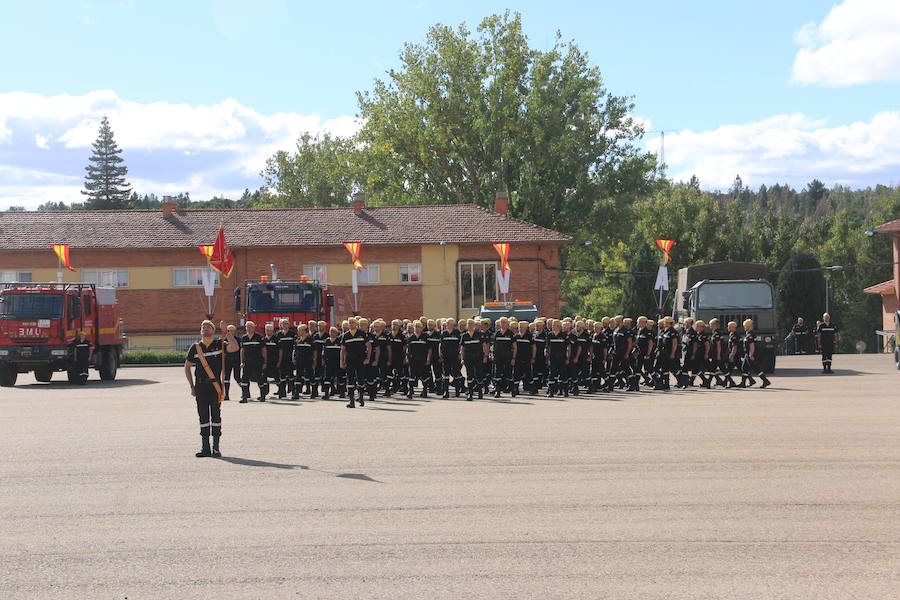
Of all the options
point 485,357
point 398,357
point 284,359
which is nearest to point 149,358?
point 284,359

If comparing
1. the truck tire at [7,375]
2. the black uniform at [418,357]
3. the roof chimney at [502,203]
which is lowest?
the truck tire at [7,375]

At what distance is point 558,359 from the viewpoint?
23719mm

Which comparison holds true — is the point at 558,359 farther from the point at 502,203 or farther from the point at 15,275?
the point at 15,275

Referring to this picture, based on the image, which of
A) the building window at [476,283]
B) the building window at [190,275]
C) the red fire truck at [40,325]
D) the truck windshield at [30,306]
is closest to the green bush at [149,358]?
the building window at [190,275]

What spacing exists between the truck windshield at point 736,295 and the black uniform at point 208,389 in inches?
793

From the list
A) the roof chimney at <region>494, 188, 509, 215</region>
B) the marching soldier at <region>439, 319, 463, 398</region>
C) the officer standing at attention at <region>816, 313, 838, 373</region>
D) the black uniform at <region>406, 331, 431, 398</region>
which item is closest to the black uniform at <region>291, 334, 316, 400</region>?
the black uniform at <region>406, 331, 431, 398</region>

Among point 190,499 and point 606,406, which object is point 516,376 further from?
point 190,499

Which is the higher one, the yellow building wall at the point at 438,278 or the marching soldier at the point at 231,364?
the yellow building wall at the point at 438,278

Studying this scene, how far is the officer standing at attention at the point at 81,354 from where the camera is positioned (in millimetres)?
30031

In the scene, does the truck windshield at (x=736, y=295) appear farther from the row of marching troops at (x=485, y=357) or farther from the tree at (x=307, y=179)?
the tree at (x=307, y=179)

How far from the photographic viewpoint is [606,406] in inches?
790

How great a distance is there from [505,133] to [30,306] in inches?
1450

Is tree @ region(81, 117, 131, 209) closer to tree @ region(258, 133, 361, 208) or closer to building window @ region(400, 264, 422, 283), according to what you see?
tree @ region(258, 133, 361, 208)

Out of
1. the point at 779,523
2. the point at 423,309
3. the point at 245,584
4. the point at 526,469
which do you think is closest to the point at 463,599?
the point at 245,584
